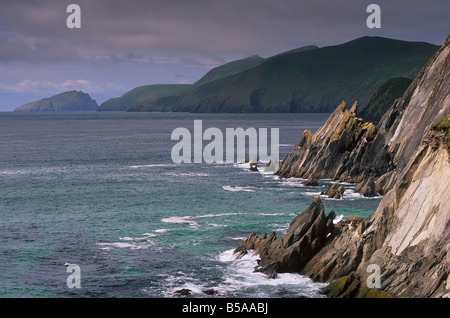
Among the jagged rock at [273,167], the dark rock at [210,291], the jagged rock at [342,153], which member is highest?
the jagged rock at [342,153]

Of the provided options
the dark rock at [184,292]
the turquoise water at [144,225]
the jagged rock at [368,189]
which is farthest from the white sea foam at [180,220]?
the jagged rock at [368,189]

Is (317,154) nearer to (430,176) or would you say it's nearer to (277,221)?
(277,221)

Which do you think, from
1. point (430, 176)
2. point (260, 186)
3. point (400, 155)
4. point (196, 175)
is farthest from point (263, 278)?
point (196, 175)

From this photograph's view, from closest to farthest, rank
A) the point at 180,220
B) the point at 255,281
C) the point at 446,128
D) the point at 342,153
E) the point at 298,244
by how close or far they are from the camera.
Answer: the point at 446,128, the point at 255,281, the point at 298,244, the point at 180,220, the point at 342,153

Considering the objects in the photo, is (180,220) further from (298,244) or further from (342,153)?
(342,153)

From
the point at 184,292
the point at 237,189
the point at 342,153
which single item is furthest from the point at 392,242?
the point at 342,153

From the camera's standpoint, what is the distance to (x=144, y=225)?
60625 mm

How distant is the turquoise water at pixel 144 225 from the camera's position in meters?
40.9

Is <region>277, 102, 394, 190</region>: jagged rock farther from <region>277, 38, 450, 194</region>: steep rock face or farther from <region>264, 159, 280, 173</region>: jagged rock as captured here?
<region>264, 159, 280, 173</region>: jagged rock

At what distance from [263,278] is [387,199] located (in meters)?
10.6

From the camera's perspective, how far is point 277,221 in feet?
199

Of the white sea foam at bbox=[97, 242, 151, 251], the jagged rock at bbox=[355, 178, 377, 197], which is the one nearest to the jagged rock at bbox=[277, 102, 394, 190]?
the jagged rock at bbox=[355, 178, 377, 197]

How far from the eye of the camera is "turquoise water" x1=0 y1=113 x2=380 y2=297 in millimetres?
40853

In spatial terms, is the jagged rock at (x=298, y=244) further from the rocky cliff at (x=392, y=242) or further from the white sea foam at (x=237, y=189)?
the white sea foam at (x=237, y=189)
